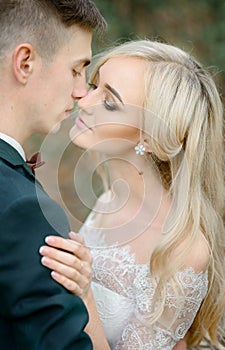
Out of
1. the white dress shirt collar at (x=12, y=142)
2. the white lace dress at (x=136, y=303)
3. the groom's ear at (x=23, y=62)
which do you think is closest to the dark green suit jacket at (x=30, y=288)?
the white dress shirt collar at (x=12, y=142)

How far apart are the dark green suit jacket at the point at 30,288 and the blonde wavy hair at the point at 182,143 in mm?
820

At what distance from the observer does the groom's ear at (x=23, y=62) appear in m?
1.85

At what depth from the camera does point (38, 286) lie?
1.62m

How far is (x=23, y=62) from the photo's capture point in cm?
187

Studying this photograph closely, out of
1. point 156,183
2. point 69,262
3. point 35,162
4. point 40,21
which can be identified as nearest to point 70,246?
point 69,262

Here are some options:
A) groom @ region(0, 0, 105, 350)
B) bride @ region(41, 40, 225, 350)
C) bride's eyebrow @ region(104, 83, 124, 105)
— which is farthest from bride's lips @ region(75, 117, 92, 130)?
groom @ region(0, 0, 105, 350)

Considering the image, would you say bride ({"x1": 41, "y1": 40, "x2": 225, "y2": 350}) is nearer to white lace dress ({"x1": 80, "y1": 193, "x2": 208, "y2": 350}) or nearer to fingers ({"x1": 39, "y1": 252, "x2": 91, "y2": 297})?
white lace dress ({"x1": 80, "y1": 193, "x2": 208, "y2": 350})

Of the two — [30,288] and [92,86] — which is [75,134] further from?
[30,288]

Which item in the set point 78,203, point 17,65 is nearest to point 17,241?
point 17,65

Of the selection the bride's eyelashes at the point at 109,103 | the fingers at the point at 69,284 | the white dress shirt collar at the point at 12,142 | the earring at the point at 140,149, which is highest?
the bride's eyelashes at the point at 109,103

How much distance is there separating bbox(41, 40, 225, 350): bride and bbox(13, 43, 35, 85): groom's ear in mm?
462

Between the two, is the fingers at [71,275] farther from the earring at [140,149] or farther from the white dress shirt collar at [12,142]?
the earring at [140,149]

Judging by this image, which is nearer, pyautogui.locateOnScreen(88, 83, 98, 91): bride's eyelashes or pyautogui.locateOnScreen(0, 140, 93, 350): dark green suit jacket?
pyautogui.locateOnScreen(0, 140, 93, 350): dark green suit jacket

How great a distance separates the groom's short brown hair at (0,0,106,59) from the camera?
1899mm
